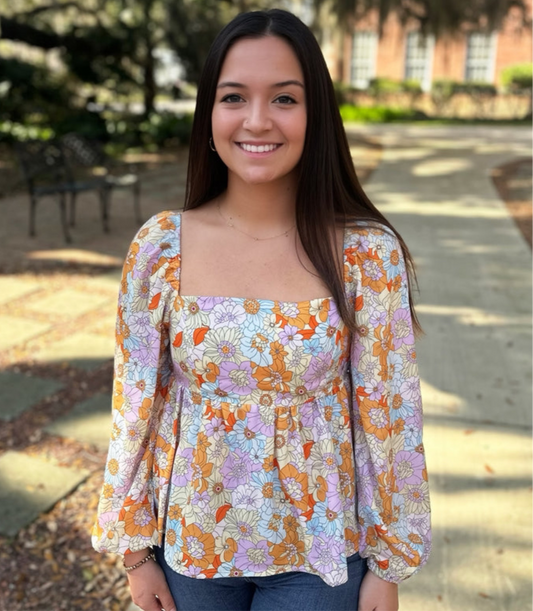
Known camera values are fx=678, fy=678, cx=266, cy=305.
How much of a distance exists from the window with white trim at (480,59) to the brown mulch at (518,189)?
14.4 m

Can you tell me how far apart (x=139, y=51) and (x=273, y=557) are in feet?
48.1

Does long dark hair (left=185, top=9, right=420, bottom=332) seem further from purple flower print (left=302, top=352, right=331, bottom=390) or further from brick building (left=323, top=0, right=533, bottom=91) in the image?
brick building (left=323, top=0, right=533, bottom=91)

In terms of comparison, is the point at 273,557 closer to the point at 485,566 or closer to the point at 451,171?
the point at 485,566

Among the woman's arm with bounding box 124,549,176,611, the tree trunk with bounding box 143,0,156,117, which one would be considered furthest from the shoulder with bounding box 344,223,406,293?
the tree trunk with bounding box 143,0,156,117

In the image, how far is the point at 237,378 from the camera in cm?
127

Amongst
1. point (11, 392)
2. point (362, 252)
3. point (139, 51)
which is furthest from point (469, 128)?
point (362, 252)

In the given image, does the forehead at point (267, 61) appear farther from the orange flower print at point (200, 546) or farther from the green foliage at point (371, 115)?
the green foliage at point (371, 115)

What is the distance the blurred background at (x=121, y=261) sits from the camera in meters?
2.48

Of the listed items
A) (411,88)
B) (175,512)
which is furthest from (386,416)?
(411,88)

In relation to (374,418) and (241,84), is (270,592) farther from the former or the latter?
(241,84)

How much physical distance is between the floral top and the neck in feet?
0.47

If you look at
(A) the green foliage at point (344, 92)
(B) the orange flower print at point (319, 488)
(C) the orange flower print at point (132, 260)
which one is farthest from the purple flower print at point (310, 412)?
(A) the green foliage at point (344, 92)

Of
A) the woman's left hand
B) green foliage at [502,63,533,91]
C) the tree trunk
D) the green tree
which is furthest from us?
green foliage at [502,63,533,91]

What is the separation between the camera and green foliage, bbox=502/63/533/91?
22.4 metres
